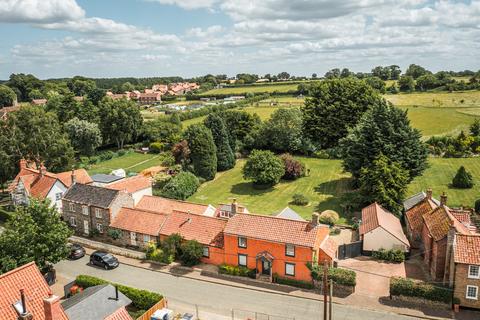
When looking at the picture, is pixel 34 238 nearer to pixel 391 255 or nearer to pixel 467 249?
pixel 391 255

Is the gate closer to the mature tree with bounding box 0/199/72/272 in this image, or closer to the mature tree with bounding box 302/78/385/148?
the mature tree with bounding box 0/199/72/272

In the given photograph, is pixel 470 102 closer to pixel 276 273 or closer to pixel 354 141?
pixel 354 141

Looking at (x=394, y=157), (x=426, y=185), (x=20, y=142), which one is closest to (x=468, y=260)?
(x=394, y=157)

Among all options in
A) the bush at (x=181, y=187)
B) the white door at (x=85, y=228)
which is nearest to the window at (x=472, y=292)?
the bush at (x=181, y=187)

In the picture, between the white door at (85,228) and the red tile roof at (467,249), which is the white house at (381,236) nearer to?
the red tile roof at (467,249)

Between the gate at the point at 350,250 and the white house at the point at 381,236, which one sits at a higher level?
the white house at the point at 381,236

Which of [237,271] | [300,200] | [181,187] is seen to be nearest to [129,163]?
[181,187]
